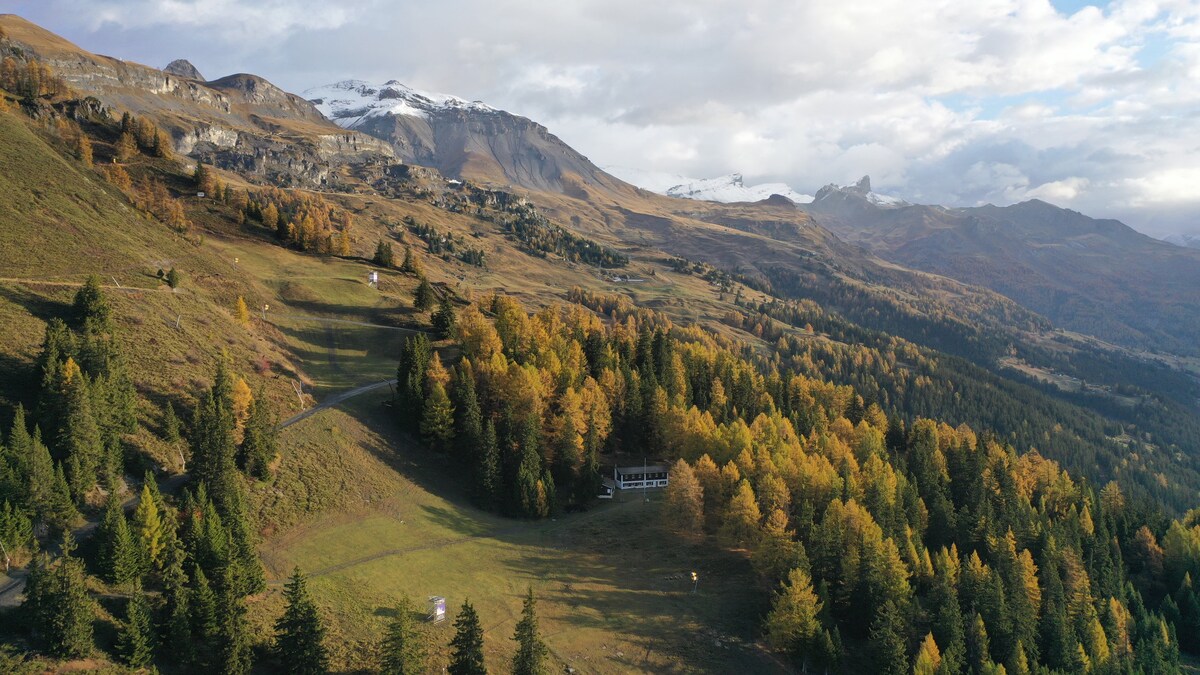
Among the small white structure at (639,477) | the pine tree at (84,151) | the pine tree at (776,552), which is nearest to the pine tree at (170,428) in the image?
the small white structure at (639,477)

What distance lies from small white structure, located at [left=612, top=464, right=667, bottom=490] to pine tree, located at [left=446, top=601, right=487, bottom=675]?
45.7 m

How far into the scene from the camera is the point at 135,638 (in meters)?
49.7

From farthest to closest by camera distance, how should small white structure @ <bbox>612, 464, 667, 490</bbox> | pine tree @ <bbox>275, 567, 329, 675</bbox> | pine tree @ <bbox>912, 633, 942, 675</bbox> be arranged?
small white structure @ <bbox>612, 464, 667, 490</bbox> → pine tree @ <bbox>912, 633, 942, 675</bbox> → pine tree @ <bbox>275, 567, 329, 675</bbox>

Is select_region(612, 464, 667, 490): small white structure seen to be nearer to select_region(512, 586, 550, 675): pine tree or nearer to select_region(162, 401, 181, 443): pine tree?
select_region(512, 586, 550, 675): pine tree

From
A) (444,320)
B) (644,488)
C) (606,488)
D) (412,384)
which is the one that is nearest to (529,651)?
(606,488)

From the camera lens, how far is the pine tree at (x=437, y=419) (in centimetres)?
10012

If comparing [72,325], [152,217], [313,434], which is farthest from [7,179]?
[313,434]

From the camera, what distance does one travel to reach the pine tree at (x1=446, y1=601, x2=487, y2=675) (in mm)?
57469

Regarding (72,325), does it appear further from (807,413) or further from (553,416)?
(807,413)

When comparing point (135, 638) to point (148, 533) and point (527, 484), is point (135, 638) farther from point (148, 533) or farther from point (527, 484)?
point (527, 484)

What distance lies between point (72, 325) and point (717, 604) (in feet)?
266

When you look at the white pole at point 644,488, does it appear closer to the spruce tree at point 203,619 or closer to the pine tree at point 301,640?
the pine tree at point 301,640

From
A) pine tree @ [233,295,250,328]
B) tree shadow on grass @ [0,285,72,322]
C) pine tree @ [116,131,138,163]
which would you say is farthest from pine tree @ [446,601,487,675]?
pine tree @ [116,131,138,163]

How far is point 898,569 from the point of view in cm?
8025
